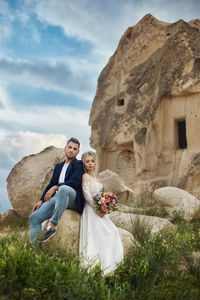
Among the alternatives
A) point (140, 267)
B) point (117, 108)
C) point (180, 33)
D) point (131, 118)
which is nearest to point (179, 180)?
point (131, 118)

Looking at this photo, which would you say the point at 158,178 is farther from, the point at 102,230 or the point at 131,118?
the point at 102,230

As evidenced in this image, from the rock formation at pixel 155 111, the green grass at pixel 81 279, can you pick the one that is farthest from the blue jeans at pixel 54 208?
the rock formation at pixel 155 111

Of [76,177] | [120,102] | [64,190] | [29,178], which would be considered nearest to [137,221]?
[76,177]

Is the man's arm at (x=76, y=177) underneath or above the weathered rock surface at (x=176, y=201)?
above

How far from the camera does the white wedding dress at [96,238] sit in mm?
4316

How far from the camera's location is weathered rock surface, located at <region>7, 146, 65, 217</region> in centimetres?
856

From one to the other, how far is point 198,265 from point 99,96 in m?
15.7

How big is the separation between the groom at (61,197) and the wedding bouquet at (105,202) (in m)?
0.36

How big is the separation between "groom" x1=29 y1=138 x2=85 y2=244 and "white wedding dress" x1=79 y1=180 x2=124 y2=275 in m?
0.18

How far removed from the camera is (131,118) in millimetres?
16016

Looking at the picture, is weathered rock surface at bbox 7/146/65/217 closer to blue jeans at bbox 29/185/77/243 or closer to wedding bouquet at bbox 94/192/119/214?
blue jeans at bbox 29/185/77/243

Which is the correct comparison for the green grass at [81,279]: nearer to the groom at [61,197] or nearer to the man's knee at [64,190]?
the groom at [61,197]

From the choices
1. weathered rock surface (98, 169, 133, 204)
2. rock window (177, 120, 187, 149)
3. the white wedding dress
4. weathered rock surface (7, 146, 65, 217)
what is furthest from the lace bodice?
rock window (177, 120, 187, 149)

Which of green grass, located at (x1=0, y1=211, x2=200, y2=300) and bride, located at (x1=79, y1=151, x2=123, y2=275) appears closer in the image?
green grass, located at (x1=0, y1=211, x2=200, y2=300)
